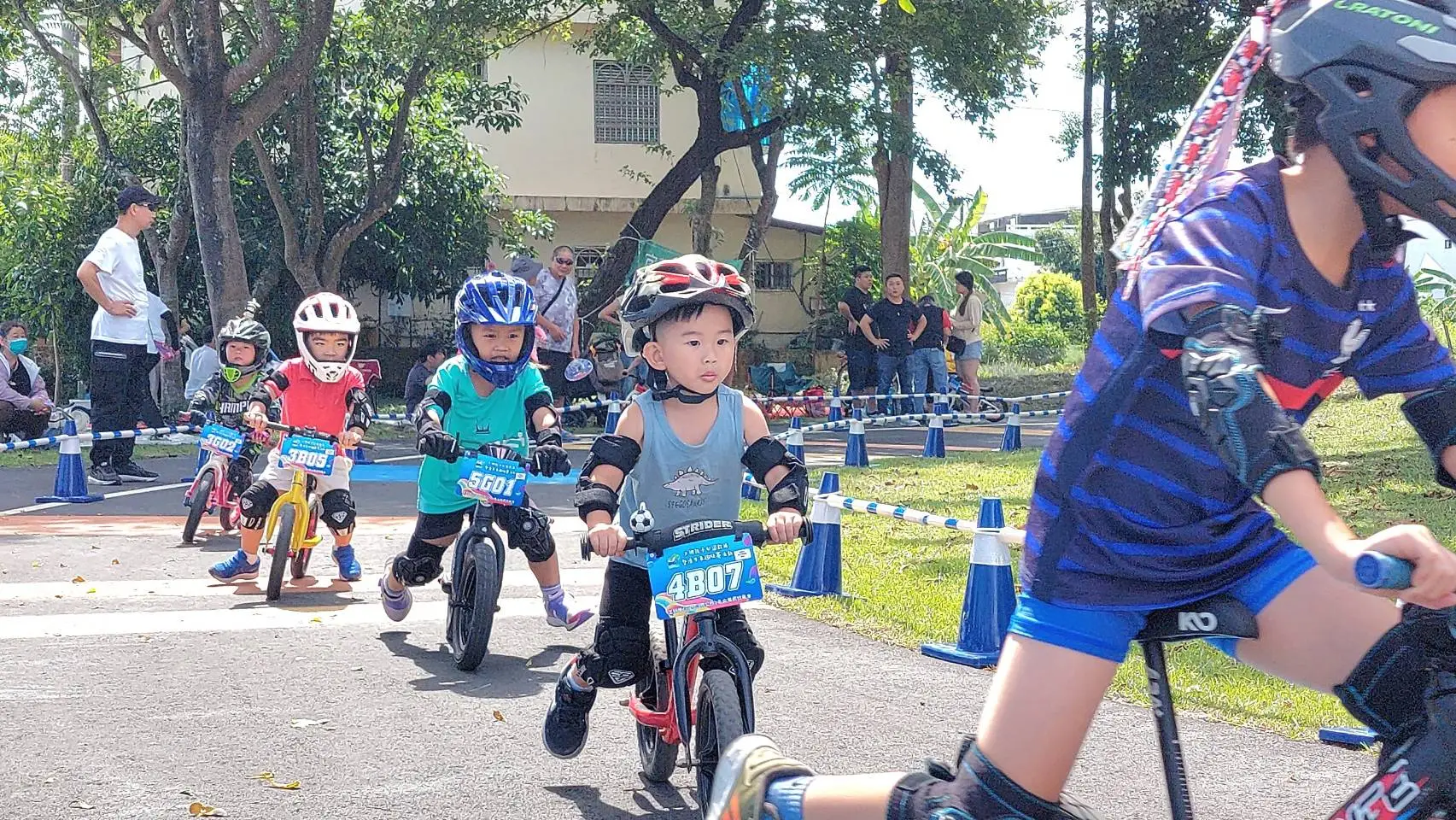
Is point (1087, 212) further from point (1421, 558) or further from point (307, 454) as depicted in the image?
point (1421, 558)

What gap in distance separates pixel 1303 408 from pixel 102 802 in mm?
3965

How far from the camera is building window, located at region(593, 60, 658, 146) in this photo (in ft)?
110

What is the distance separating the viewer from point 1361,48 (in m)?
2.61

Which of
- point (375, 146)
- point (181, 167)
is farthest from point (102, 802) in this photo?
point (375, 146)

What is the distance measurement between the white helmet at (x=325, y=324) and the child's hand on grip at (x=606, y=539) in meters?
4.83

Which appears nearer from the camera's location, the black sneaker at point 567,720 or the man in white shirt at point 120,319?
the black sneaker at point 567,720

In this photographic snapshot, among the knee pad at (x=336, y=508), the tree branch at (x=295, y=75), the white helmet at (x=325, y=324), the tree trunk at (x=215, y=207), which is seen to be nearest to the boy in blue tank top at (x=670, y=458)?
the knee pad at (x=336, y=508)

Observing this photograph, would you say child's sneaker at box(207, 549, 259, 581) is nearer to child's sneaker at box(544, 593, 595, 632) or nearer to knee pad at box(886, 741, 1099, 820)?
child's sneaker at box(544, 593, 595, 632)

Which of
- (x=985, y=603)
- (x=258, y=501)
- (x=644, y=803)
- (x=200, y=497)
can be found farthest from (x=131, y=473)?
(x=644, y=803)

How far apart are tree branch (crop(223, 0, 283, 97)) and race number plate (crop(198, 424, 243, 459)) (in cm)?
829

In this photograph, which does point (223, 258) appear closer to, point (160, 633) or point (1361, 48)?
point (160, 633)

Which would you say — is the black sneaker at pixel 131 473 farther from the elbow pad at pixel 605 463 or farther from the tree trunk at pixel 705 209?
the tree trunk at pixel 705 209

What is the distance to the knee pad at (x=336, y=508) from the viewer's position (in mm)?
8891

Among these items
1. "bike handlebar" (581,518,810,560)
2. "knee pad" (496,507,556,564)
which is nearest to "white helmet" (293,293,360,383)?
"knee pad" (496,507,556,564)
